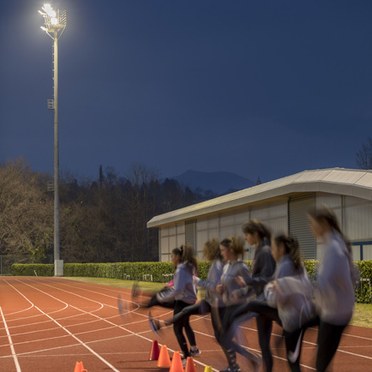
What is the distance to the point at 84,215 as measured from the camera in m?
83.2

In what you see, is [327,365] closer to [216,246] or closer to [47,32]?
[216,246]

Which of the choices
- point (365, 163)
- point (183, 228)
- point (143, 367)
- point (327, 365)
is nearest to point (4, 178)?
point (183, 228)

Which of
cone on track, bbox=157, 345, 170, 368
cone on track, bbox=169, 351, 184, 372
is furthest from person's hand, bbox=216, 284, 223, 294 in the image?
cone on track, bbox=157, 345, 170, 368

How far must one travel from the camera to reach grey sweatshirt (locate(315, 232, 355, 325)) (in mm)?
5852

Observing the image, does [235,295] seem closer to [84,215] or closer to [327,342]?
[327,342]

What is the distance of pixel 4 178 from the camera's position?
70.5 m

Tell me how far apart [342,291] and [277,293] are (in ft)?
3.53

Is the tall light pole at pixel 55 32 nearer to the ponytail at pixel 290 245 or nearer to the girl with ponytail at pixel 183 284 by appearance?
the girl with ponytail at pixel 183 284

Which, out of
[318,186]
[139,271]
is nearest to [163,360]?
[318,186]

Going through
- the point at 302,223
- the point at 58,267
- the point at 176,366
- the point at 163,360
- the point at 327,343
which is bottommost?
the point at 163,360

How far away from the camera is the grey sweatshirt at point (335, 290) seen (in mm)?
5852

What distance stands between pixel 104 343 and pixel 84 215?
70950 mm

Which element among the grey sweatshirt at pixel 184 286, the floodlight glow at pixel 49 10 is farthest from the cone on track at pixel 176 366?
the floodlight glow at pixel 49 10

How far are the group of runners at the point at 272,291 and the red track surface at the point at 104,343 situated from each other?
0.56 m
